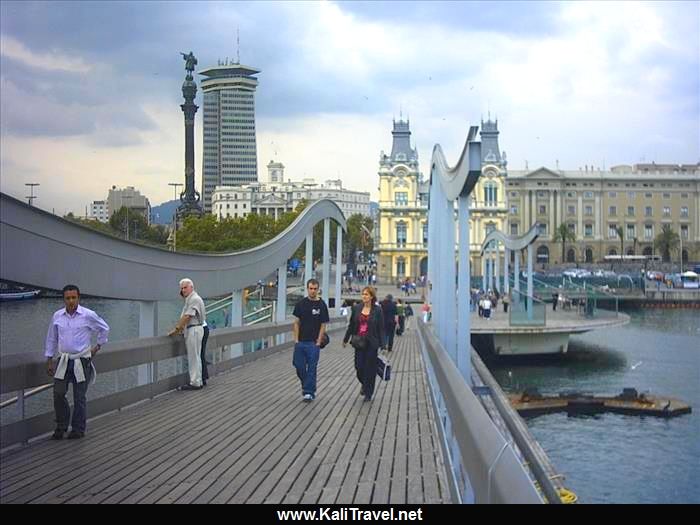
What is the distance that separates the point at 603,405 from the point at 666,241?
98908mm

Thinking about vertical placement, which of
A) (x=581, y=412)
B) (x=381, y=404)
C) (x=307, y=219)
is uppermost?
(x=307, y=219)

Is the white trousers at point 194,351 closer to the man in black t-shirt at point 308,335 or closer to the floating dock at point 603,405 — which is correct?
the man in black t-shirt at point 308,335

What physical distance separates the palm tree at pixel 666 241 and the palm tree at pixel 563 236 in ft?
35.7

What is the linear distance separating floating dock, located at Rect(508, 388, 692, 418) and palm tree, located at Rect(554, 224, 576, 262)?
96144mm

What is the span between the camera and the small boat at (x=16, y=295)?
11.0 metres

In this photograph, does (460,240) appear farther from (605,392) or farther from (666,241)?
(666,241)

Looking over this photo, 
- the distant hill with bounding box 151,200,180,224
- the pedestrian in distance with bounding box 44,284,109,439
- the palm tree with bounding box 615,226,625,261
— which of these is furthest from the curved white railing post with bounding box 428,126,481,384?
the palm tree with bounding box 615,226,625,261

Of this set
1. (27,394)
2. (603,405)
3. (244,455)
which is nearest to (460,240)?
(244,455)

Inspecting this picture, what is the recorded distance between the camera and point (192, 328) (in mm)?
12312

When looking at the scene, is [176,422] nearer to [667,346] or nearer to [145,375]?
[145,375]

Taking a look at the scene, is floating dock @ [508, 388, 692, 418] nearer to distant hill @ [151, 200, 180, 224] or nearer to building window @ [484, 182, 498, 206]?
distant hill @ [151, 200, 180, 224]
